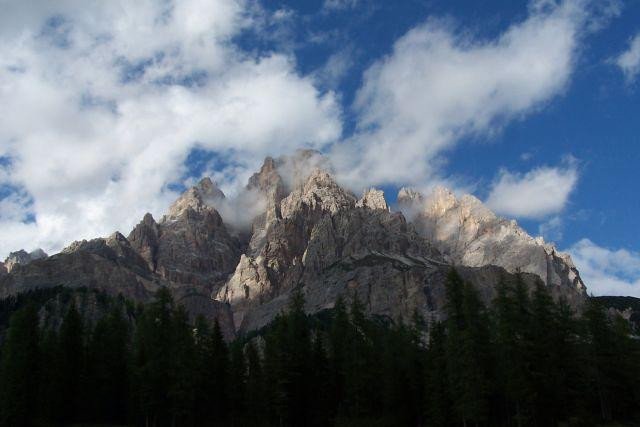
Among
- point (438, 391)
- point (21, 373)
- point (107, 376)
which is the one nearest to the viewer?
point (21, 373)

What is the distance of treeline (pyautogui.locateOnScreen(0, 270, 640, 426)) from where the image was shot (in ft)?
214

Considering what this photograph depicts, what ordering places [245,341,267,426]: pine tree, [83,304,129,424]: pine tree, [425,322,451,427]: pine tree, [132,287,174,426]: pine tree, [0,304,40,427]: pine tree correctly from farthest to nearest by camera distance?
[245,341,267,426]: pine tree, [83,304,129,424]: pine tree, [425,322,451,427]: pine tree, [132,287,174,426]: pine tree, [0,304,40,427]: pine tree

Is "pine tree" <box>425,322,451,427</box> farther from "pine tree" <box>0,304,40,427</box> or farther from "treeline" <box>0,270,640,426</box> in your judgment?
"pine tree" <box>0,304,40,427</box>

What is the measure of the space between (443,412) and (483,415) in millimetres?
9393

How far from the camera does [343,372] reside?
8075cm

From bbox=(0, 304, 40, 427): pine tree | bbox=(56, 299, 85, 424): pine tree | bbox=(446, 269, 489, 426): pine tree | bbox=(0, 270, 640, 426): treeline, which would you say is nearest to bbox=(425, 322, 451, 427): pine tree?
bbox=(0, 270, 640, 426): treeline

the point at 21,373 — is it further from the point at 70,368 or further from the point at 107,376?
the point at 107,376

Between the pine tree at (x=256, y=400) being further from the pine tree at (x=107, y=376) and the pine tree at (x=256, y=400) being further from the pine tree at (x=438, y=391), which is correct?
the pine tree at (x=438, y=391)

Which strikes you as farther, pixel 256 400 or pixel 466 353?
pixel 256 400

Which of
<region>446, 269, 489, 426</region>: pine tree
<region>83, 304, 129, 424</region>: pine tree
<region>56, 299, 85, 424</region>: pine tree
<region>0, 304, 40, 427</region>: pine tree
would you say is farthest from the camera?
<region>83, 304, 129, 424</region>: pine tree

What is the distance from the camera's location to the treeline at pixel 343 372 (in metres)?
65.2

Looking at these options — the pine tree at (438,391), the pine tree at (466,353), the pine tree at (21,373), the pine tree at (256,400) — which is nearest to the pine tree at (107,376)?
the pine tree at (21,373)

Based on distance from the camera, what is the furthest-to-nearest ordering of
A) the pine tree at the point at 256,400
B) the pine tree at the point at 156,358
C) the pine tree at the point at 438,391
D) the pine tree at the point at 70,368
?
the pine tree at the point at 256,400 → the pine tree at the point at 438,391 → the pine tree at the point at 70,368 → the pine tree at the point at 156,358

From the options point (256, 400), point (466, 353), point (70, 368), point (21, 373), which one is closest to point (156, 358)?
point (70, 368)
